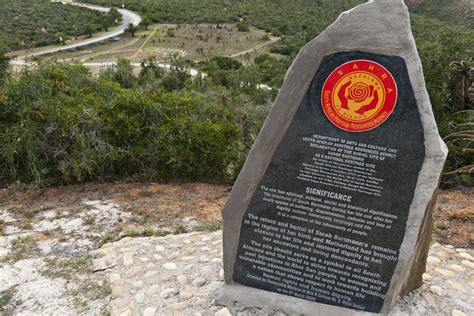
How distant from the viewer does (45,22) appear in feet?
177

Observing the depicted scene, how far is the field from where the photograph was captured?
42.3 m

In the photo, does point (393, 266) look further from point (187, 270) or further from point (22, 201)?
point (22, 201)

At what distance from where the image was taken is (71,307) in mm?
4301

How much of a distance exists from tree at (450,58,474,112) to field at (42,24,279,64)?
94.7 ft

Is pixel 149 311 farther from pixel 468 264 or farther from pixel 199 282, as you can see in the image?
pixel 468 264

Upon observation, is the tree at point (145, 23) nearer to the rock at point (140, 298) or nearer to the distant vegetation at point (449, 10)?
the distant vegetation at point (449, 10)

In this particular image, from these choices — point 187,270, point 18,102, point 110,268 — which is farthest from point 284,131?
point 18,102

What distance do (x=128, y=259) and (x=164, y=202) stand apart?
2.47 m

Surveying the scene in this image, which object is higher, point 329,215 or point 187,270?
point 329,215

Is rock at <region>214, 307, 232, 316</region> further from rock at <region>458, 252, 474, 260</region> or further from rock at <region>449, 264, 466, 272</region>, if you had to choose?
rock at <region>458, 252, 474, 260</region>

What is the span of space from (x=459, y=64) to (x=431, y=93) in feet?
8.74

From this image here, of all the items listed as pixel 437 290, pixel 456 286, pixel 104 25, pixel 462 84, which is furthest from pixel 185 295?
pixel 104 25

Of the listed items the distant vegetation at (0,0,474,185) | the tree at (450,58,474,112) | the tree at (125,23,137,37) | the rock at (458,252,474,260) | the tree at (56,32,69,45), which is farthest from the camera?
the tree at (125,23,137,37)

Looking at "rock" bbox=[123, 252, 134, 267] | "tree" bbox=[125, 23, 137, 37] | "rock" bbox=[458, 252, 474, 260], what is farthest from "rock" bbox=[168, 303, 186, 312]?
"tree" bbox=[125, 23, 137, 37]
